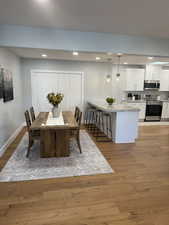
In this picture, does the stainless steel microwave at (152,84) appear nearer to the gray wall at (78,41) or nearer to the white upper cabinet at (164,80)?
the white upper cabinet at (164,80)

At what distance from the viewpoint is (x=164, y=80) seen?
21.2ft

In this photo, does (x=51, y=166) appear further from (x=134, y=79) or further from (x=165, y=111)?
(x=165, y=111)

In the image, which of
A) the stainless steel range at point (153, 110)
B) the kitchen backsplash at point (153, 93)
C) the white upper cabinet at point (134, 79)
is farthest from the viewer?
the kitchen backsplash at point (153, 93)

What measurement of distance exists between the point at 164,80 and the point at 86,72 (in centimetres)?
346

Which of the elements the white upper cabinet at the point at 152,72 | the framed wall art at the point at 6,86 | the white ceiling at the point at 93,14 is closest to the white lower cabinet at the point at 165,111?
the white upper cabinet at the point at 152,72

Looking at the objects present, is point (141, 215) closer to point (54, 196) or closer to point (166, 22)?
point (54, 196)

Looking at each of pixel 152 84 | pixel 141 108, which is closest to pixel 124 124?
pixel 141 108

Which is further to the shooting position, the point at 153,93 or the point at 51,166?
the point at 153,93

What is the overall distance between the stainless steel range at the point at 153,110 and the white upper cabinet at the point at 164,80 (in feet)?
2.31

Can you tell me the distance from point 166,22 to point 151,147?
9.02 feet

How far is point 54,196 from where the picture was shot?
2059 mm

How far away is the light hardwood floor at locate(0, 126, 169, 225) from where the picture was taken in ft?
5.65

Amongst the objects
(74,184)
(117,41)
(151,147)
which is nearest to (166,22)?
(117,41)

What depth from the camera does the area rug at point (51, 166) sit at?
2.55 metres
